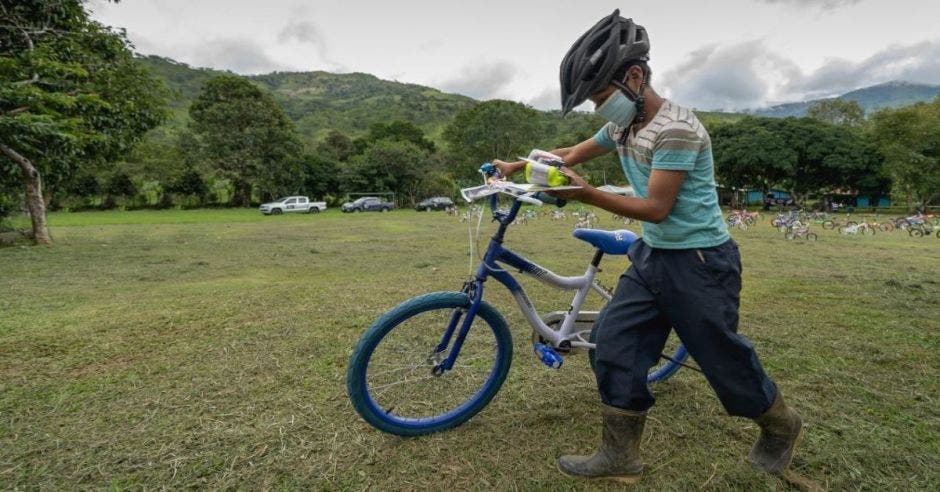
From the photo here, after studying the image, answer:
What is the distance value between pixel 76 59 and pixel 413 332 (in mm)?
14851

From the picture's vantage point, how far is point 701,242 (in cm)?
216

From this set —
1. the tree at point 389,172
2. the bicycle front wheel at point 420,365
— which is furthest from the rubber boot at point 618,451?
the tree at point 389,172

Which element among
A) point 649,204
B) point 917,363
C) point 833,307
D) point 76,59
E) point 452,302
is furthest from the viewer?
point 76,59

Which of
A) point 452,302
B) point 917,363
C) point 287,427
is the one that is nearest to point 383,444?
point 287,427

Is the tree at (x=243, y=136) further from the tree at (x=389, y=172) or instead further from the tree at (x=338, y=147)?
the tree at (x=338, y=147)

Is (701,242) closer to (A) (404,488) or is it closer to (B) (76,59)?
(A) (404,488)

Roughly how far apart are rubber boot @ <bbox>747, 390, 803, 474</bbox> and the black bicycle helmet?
5.99ft

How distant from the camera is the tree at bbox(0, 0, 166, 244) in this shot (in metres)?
10.1

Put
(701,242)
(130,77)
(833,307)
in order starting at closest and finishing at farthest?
(701,242) < (833,307) < (130,77)

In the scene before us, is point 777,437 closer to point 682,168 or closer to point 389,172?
point 682,168

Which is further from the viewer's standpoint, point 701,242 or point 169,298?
point 169,298

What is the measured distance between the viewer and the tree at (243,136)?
1603 inches

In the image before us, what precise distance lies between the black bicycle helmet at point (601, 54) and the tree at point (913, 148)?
4460 cm

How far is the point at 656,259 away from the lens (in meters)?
2.27
